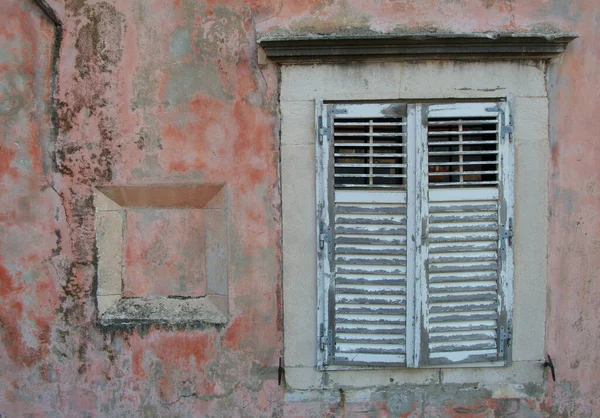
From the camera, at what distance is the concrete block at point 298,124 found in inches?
139

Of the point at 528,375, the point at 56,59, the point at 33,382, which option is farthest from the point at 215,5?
the point at 528,375

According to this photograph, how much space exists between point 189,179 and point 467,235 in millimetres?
1940

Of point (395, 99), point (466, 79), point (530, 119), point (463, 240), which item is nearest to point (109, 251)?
point (395, 99)

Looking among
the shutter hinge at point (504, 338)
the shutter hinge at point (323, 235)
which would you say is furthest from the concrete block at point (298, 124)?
the shutter hinge at point (504, 338)

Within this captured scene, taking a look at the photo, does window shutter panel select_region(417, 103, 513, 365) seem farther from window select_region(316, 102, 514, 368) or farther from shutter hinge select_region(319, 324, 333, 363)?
shutter hinge select_region(319, 324, 333, 363)

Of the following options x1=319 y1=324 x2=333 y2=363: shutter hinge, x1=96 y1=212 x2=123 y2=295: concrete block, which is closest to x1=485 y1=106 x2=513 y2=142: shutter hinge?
x1=319 y1=324 x2=333 y2=363: shutter hinge

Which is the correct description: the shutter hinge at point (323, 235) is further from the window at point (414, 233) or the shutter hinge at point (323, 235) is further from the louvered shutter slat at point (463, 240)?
the louvered shutter slat at point (463, 240)

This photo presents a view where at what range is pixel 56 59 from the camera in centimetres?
358

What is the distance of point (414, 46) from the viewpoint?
343cm

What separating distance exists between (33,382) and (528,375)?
350 cm

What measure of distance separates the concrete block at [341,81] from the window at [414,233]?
87mm

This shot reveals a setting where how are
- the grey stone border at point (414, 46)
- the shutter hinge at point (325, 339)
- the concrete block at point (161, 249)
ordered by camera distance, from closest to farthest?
1. the grey stone border at point (414, 46)
2. the shutter hinge at point (325, 339)
3. the concrete block at point (161, 249)

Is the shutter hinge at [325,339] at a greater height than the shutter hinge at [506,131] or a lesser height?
lesser

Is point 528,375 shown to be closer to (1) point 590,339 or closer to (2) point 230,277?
(1) point 590,339
